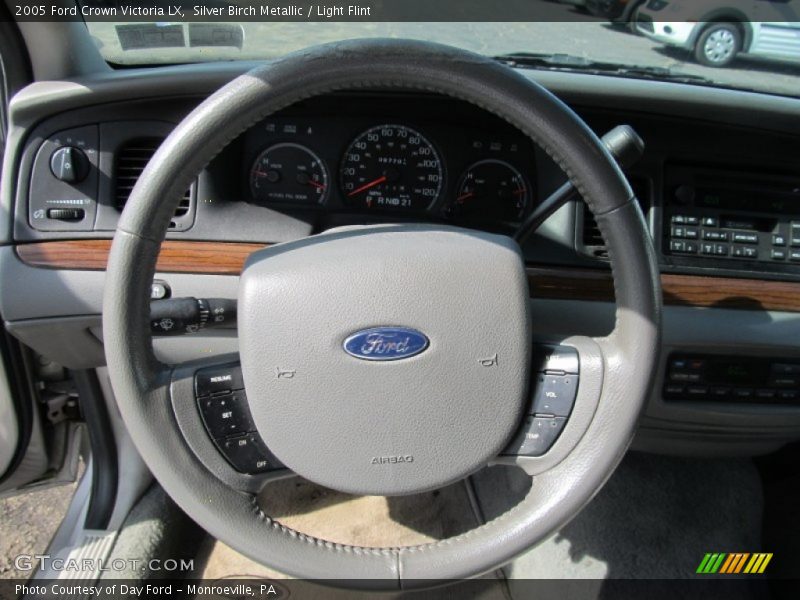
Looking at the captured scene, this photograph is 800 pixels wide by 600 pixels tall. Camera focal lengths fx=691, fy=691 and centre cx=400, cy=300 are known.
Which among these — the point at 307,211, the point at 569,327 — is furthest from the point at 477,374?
the point at 307,211

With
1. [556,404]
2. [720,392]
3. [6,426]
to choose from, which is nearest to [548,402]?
[556,404]

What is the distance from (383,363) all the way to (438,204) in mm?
693

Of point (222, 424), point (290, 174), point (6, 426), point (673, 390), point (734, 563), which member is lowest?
point (734, 563)

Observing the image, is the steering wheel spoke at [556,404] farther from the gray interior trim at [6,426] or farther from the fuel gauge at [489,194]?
the gray interior trim at [6,426]

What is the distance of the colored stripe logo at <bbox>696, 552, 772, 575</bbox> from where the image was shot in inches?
77.4

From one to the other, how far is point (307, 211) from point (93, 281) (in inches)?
20.5

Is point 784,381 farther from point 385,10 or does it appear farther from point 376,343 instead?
point 385,10

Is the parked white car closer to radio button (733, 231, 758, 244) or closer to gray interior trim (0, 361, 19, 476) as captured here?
radio button (733, 231, 758, 244)

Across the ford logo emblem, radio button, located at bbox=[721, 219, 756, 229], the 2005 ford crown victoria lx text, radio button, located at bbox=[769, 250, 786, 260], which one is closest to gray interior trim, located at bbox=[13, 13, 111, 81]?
the 2005 ford crown victoria lx text

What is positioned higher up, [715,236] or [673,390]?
[715,236]

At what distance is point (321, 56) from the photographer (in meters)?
0.87

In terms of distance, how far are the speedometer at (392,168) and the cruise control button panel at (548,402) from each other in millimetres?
669

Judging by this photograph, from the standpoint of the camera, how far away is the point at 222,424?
104 cm

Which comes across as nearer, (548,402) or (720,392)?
(548,402)
